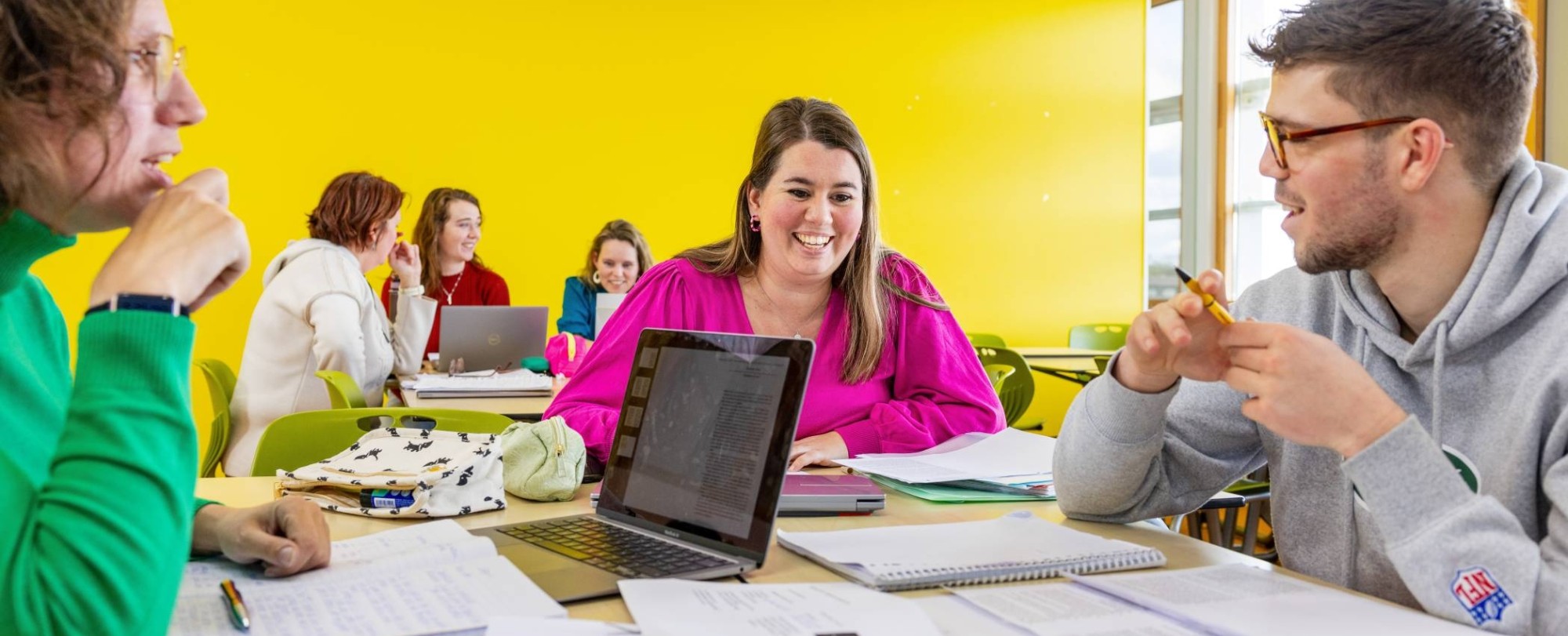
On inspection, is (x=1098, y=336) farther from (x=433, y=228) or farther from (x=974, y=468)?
(x=974, y=468)

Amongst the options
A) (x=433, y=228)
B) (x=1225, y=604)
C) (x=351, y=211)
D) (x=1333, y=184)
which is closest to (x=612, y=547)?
(x=1225, y=604)

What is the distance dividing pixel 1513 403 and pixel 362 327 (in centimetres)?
316

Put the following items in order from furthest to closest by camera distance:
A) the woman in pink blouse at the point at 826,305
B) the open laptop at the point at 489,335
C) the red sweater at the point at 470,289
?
the red sweater at the point at 470,289, the open laptop at the point at 489,335, the woman in pink blouse at the point at 826,305

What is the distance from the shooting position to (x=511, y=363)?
156 inches

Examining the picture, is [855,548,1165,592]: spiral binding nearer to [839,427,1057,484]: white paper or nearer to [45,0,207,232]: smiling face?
[839,427,1057,484]: white paper

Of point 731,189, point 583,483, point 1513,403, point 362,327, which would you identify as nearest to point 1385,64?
point 1513,403

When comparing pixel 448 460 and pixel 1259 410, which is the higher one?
pixel 1259 410

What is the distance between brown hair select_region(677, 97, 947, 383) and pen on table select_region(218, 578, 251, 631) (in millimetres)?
1253

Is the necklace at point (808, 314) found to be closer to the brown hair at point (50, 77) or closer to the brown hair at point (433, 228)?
the brown hair at point (50, 77)

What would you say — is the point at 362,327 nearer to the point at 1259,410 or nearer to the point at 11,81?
the point at 11,81

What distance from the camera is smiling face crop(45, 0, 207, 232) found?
33.4 inches

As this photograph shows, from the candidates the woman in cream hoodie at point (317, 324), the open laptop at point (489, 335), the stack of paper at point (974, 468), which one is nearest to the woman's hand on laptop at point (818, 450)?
the stack of paper at point (974, 468)

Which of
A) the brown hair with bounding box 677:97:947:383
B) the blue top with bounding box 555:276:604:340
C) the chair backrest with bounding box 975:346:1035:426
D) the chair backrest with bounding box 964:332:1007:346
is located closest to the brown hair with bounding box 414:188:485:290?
the blue top with bounding box 555:276:604:340

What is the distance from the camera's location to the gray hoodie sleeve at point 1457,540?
0.94 metres
